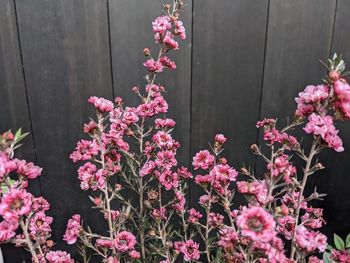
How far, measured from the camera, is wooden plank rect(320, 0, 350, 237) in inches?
52.8

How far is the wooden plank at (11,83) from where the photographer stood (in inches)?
46.8

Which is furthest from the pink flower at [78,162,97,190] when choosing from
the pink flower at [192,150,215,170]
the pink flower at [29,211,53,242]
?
the pink flower at [192,150,215,170]

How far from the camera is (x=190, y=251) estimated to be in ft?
3.54

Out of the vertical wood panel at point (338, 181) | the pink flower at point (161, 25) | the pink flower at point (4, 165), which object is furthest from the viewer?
the vertical wood panel at point (338, 181)

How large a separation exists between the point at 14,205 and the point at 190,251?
0.53 m

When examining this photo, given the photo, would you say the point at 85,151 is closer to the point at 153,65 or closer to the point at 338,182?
the point at 153,65

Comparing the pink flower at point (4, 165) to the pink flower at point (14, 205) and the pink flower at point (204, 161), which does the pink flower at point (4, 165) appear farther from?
the pink flower at point (204, 161)

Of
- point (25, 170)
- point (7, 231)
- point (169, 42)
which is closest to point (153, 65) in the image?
point (169, 42)

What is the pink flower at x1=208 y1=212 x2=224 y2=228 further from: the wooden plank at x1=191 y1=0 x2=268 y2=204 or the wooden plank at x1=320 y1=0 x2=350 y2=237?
the wooden plank at x1=320 y1=0 x2=350 y2=237

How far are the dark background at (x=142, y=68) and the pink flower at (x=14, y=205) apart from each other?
612 millimetres

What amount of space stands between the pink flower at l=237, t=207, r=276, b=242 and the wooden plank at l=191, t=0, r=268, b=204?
0.75m

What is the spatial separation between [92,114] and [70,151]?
15 cm

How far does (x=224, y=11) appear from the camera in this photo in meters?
1.26

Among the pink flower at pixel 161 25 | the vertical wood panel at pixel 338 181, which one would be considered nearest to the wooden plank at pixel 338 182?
the vertical wood panel at pixel 338 181
